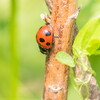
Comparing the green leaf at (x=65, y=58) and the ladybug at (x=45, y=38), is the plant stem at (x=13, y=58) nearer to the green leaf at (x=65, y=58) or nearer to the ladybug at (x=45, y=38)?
the ladybug at (x=45, y=38)

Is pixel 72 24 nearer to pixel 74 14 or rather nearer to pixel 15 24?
pixel 74 14

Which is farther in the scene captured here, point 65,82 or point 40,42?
point 40,42

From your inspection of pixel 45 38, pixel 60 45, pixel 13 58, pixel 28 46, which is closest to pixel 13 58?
pixel 13 58

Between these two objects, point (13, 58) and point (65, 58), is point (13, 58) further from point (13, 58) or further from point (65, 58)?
point (65, 58)

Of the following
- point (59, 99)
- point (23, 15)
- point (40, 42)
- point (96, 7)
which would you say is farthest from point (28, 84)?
point (59, 99)

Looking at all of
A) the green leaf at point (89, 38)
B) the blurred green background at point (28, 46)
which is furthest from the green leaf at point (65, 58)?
the blurred green background at point (28, 46)

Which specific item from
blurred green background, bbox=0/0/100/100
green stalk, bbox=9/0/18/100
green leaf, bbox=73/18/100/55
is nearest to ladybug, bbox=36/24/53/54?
green leaf, bbox=73/18/100/55
